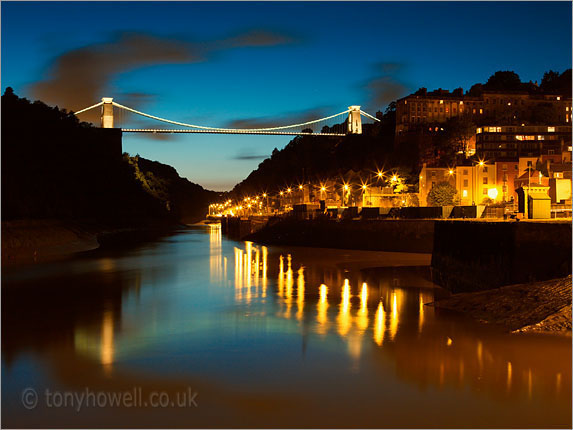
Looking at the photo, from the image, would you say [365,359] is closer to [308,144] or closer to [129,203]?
[129,203]

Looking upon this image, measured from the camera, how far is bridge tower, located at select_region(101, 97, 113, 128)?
272ft

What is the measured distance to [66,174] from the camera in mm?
47531

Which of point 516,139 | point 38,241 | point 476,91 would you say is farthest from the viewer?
point 476,91

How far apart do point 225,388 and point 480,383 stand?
2.97 m

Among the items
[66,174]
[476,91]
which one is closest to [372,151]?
[476,91]

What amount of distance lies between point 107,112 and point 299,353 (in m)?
82.7

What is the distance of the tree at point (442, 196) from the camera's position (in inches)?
1592

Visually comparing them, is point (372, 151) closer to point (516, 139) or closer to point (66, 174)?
point (516, 139)

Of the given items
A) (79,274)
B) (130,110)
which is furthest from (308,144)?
(79,274)

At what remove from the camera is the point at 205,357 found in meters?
7.87

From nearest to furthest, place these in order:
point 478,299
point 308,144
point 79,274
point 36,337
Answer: point 36,337
point 478,299
point 79,274
point 308,144

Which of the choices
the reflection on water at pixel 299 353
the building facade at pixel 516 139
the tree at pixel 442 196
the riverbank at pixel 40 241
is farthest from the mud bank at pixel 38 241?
the building facade at pixel 516 139

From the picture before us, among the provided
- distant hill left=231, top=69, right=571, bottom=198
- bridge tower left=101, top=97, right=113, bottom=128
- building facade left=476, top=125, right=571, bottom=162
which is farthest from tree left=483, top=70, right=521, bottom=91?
bridge tower left=101, top=97, right=113, bottom=128

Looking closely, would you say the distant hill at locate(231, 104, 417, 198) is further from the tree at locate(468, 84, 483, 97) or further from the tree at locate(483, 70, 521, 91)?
the tree at locate(483, 70, 521, 91)
